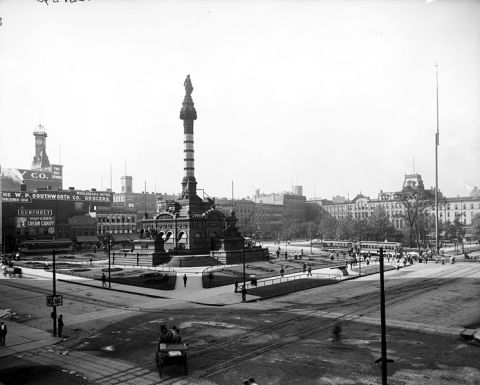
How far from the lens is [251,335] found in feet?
72.6

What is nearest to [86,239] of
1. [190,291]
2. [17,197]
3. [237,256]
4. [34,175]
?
[17,197]

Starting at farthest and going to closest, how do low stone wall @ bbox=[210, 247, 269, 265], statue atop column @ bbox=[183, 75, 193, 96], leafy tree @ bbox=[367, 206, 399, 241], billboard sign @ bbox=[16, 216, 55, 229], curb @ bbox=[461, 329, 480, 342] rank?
leafy tree @ bbox=[367, 206, 399, 241]
billboard sign @ bbox=[16, 216, 55, 229]
statue atop column @ bbox=[183, 75, 193, 96]
low stone wall @ bbox=[210, 247, 269, 265]
curb @ bbox=[461, 329, 480, 342]

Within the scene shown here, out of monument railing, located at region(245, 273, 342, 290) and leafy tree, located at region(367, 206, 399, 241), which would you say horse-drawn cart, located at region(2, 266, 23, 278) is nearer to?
monument railing, located at region(245, 273, 342, 290)

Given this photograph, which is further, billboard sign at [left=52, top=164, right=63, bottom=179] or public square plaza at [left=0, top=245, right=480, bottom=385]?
billboard sign at [left=52, top=164, right=63, bottom=179]

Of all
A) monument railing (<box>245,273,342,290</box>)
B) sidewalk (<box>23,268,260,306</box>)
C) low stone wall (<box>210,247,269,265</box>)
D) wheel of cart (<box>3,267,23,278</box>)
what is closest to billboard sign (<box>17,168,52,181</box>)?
wheel of cart (<box>3,267,23,278</box>)

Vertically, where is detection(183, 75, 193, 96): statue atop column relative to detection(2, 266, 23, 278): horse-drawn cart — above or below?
above

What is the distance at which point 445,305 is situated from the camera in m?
30.3

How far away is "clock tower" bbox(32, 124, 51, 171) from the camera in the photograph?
152 m

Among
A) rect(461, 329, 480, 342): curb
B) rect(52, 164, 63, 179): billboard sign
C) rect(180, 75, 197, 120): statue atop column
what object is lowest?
rect(461, 329, 480, 342): curb

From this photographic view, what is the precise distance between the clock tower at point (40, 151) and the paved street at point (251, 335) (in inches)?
4955

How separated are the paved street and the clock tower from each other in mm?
125863

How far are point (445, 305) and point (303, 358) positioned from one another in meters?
16.8

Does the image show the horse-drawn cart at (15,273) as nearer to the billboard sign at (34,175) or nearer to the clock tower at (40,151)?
the billboard sign at (34,175)

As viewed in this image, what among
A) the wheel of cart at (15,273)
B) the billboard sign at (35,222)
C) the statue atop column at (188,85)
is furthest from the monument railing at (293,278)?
the billboard sign at (35,222)
